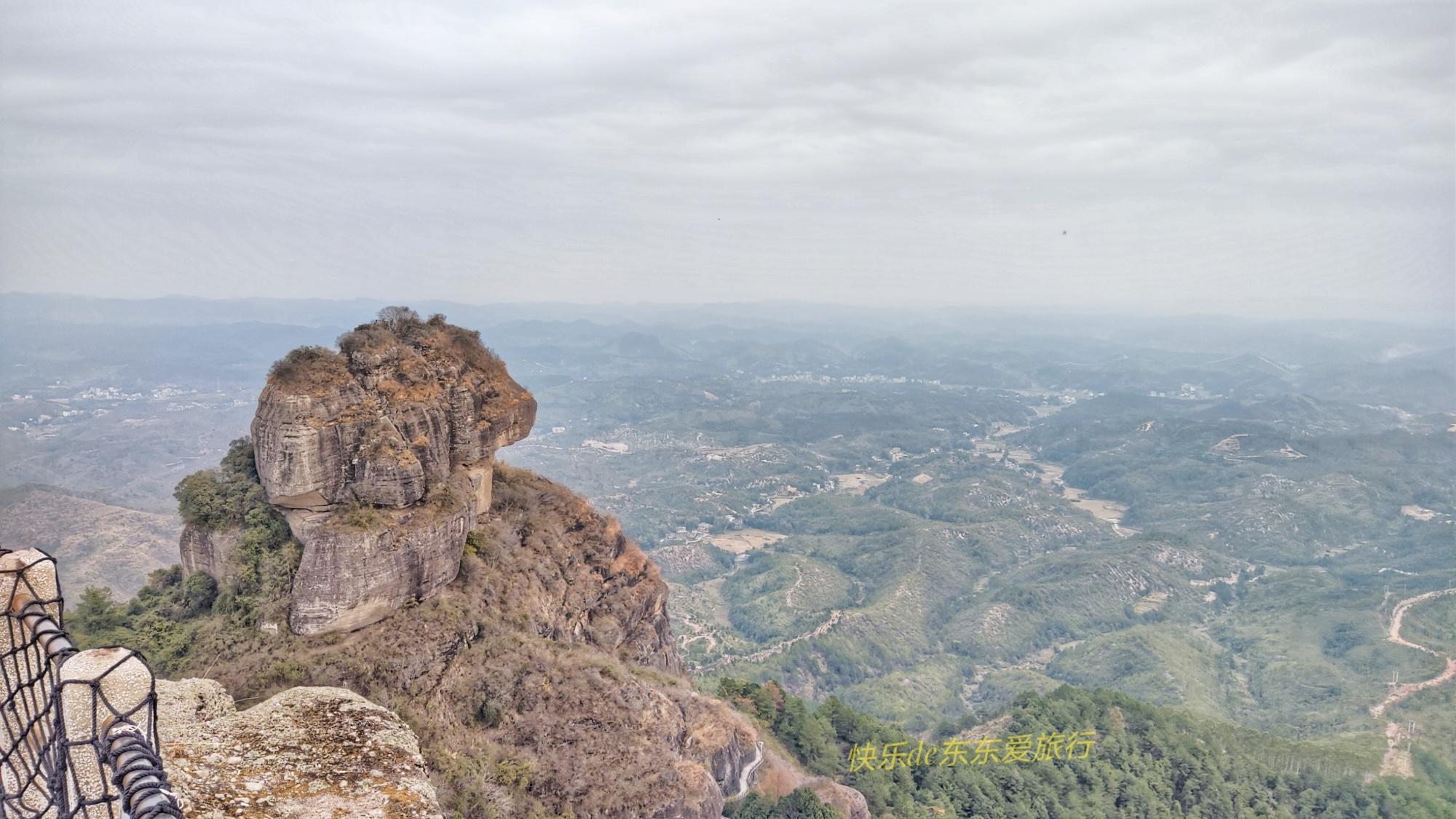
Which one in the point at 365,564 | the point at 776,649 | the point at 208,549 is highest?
the point at 365,564

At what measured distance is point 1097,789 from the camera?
5678cm

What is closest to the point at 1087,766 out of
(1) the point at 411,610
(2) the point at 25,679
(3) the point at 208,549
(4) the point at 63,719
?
(1) the point at 411,610

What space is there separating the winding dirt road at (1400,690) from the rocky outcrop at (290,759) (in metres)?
90.8

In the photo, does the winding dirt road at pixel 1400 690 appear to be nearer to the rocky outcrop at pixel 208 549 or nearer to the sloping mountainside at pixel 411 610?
the sloping mountainside at pixel 411 610

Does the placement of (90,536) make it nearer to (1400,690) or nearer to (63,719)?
(63,719)

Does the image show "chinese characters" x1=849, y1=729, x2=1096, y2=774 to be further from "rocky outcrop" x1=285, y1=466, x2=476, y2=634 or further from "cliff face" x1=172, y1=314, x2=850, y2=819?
"rocky outcrop" x1=285, y1=466, x2=476, y2=634

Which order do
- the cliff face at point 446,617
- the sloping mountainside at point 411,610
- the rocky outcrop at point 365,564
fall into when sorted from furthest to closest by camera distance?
the rocky outcrop at point 365,564 → the sloping mountainside at point 411,610 → the cliff face at point 446,617

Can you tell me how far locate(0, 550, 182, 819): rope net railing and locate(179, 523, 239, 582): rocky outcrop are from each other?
23.9 meters

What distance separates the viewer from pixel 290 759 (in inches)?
503

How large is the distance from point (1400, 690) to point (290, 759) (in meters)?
125

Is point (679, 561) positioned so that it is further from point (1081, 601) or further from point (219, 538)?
point (219, 538)

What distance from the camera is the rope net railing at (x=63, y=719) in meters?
6.27

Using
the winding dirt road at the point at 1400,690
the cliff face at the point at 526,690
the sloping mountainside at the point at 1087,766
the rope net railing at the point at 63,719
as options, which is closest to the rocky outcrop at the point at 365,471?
the cliff face at the point at 526,690

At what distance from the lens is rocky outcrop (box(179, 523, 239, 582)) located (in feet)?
94.0
